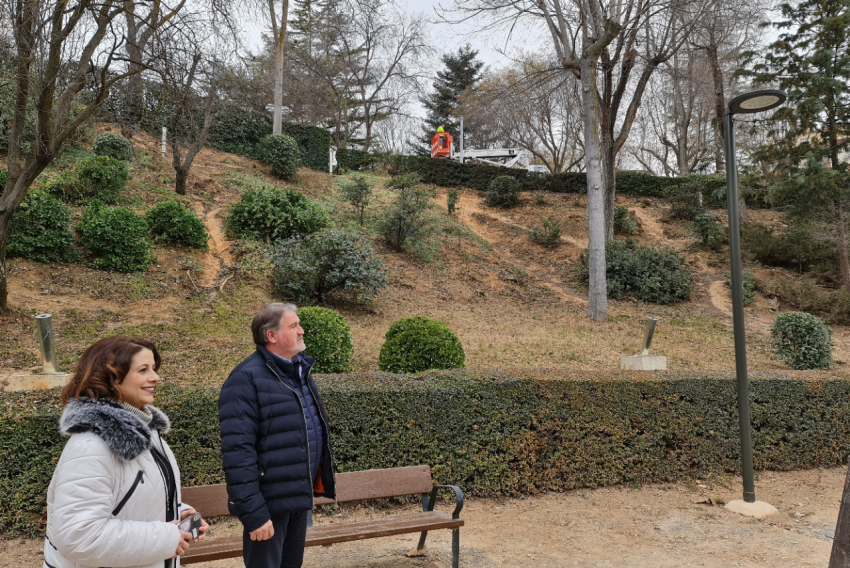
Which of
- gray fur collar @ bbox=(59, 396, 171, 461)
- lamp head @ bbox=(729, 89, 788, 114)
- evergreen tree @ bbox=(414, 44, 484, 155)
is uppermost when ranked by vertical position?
evergreen tree @ bbox=(414, 44, 484, 155)

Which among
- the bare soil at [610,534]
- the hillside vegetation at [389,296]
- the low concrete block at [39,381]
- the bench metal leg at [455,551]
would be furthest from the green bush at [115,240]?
the bench metal leg at [455,551]

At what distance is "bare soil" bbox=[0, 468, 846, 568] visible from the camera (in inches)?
163

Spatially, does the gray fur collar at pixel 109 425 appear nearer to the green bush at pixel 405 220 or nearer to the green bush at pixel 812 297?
the green bush at pixel 405 220

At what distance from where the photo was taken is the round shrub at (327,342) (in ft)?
22.9

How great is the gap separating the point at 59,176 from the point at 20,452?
10.8m

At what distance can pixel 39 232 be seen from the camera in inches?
400

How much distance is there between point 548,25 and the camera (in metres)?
13.6

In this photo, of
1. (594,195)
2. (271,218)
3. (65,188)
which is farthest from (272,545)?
(65,188)

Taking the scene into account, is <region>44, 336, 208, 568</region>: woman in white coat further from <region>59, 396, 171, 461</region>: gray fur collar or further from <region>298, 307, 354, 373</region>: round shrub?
<region>298, 307, 354, 373</region>: round shrub

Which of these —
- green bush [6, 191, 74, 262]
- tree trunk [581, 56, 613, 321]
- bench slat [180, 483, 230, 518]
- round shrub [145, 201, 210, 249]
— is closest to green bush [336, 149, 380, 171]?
round shrub [145, 201, 210, 249]

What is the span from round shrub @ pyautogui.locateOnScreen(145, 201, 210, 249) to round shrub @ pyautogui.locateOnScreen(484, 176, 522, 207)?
13826 millimetres

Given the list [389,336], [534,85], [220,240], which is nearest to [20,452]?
[389,336]

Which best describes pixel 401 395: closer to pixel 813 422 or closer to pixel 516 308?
pixel 813 422

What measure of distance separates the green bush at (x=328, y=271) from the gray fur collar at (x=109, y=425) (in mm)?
8909
